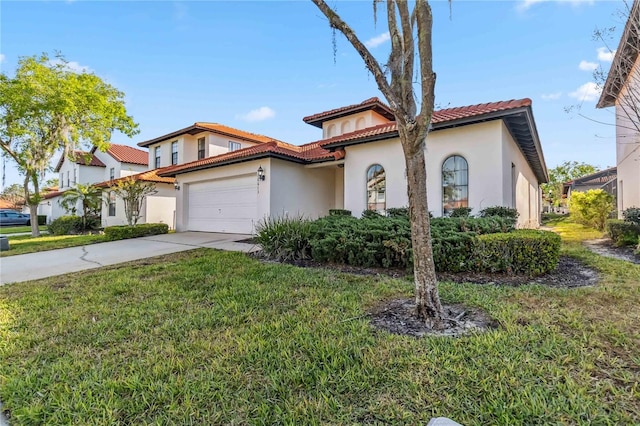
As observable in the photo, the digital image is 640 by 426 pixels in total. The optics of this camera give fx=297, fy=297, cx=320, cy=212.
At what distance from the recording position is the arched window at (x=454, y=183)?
374 inches

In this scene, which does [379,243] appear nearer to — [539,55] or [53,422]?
[53,422]

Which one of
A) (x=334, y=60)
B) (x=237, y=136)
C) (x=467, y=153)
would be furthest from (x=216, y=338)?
(x=237, y=136)

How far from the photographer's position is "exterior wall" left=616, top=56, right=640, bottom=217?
738cm

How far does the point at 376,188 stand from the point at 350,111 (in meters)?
5.76

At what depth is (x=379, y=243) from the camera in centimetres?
620

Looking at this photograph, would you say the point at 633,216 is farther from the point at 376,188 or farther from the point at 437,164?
the point at 376,188

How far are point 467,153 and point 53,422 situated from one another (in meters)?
10.3

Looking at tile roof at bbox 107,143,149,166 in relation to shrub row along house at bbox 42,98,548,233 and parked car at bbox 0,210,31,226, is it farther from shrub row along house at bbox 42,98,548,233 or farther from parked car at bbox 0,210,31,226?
parked car at bbox 0,210,31,226

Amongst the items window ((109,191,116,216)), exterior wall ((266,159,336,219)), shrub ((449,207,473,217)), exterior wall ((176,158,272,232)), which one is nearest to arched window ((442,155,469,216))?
shrub ((449,207,473,217))

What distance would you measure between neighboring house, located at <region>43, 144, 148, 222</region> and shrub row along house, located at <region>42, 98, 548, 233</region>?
7.24 m

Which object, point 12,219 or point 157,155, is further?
point 12,219

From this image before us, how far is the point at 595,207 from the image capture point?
44.9 feet

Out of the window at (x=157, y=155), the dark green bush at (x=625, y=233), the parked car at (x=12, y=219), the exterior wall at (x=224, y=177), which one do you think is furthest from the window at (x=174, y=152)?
the dark green bush at (x=625, y=233)

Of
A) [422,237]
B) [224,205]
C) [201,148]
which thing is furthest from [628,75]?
[201,148]
